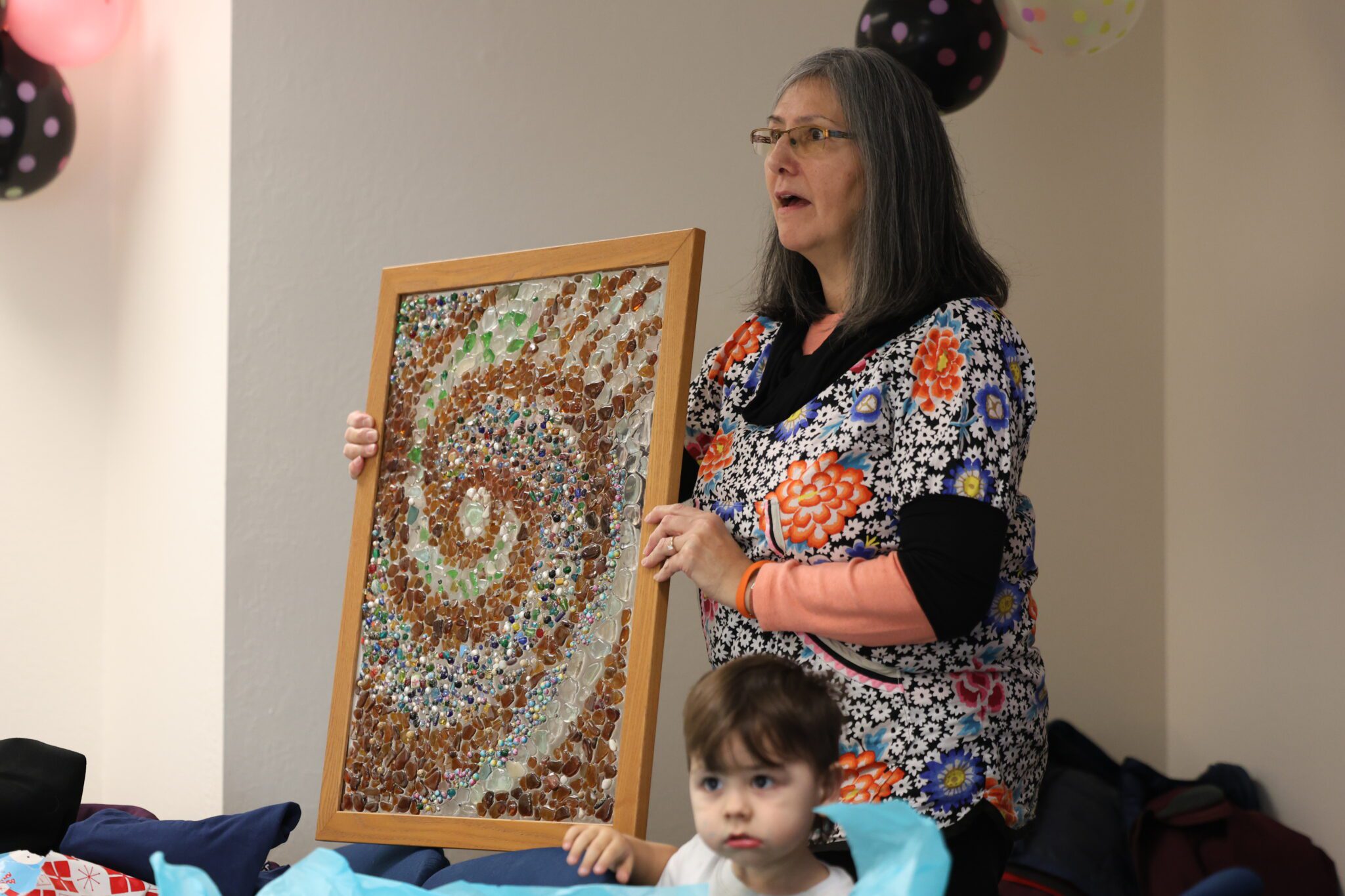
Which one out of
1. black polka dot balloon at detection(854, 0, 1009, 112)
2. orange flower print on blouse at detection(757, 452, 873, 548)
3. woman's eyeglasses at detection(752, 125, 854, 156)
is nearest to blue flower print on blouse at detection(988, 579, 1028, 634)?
orange flower print on blouse at detection(757, 452, 873, 548)

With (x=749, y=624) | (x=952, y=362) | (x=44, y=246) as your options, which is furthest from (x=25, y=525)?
(x=952, y=362)

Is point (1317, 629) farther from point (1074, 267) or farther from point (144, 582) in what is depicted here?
point (144, 582)

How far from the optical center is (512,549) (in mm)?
1878

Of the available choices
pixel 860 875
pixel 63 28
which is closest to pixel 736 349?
pixel 860 875

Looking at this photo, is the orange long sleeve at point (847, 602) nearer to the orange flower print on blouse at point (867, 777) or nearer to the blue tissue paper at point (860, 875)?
the orange flower print on blouse at point (867, 777)

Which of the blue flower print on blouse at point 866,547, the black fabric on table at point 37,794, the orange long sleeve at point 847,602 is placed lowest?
the black fabric on table at point 37,794

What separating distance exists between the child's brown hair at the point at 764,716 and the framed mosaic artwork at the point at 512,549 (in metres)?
0.41

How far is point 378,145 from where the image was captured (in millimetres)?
2695

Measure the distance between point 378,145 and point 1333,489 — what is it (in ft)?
6.85

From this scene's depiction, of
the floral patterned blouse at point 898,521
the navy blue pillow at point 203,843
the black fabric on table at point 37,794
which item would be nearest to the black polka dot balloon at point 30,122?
the black fabric on table at point 37,794

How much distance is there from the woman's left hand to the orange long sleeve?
0.05 m

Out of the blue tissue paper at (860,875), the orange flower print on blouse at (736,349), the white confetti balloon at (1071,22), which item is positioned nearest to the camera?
the blue tissue paper at (860,875)

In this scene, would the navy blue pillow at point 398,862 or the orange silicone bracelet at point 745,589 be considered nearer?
the orange silicone bracelet at point 745,589

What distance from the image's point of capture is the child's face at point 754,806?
1207 millimetres
